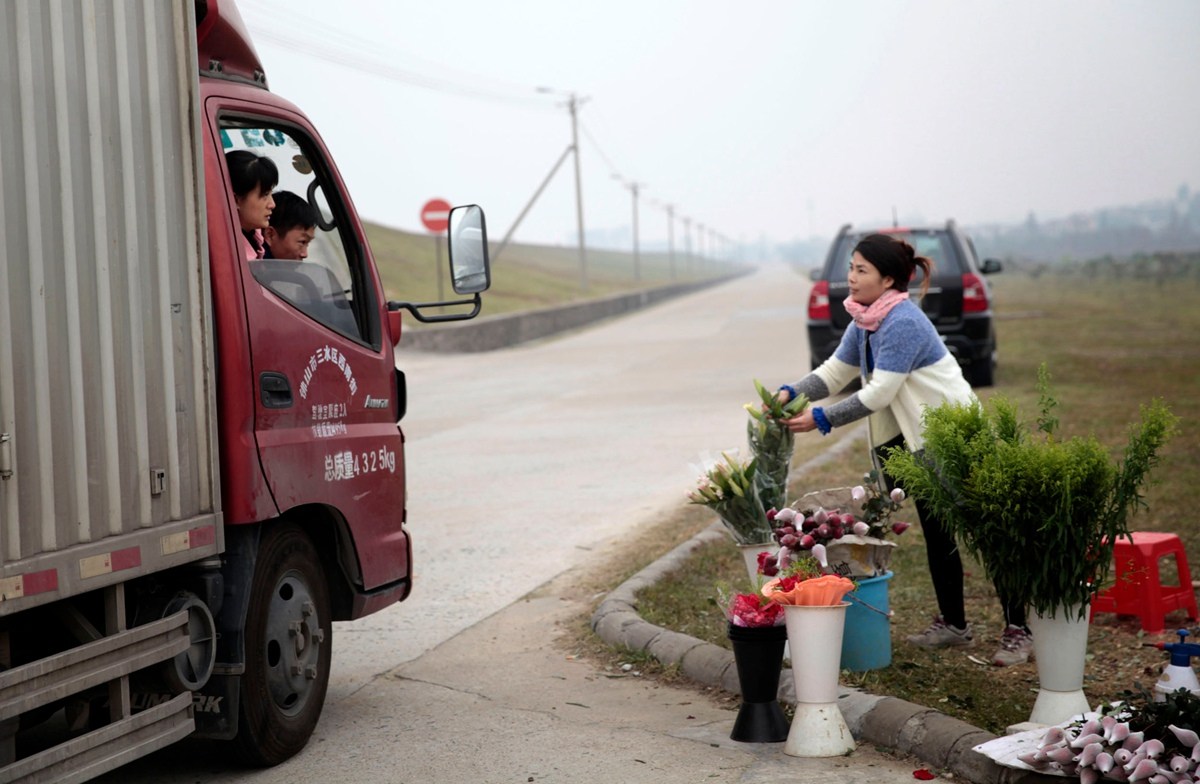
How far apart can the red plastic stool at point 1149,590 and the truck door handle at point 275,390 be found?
3.43 m

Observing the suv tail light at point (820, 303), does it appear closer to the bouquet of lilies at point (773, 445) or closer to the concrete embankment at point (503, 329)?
the bouquet of lilies at point (773, 445)

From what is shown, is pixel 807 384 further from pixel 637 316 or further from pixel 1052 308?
pixel 637 316

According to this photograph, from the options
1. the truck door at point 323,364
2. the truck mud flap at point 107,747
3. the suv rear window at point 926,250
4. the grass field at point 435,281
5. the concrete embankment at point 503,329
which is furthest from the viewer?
the grass field at point 435,281

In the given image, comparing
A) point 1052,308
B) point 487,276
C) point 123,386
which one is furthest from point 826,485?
point 1052,308

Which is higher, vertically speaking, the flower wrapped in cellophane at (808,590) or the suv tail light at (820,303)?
the suv tail light at (820,303)

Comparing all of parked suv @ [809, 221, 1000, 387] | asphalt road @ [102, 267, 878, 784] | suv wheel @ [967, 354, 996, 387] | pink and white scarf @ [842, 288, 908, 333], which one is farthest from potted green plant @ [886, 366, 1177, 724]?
suv wheel @ [967, 354, 996, 387]

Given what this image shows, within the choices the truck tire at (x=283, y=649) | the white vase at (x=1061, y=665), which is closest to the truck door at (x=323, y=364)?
the truck tire at (x=283, y=649)

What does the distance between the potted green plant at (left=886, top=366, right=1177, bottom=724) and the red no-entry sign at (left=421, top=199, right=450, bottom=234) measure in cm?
2630

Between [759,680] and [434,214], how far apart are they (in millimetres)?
27503

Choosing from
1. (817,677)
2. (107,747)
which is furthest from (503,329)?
(107,747)

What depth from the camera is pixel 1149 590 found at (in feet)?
19.9

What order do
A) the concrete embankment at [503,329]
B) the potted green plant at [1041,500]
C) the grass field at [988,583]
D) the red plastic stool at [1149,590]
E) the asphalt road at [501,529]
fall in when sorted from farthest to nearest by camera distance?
1. the concrete embankment at [503,329]
2. the red plastic stool at [1149,590]
3. the grass field at [988,583]
4. the asphalt road at [501,529]
5. the potted green plant at [1041,500]

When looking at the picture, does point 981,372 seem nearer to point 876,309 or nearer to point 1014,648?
point 1014,648

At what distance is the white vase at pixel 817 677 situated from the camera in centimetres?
466
